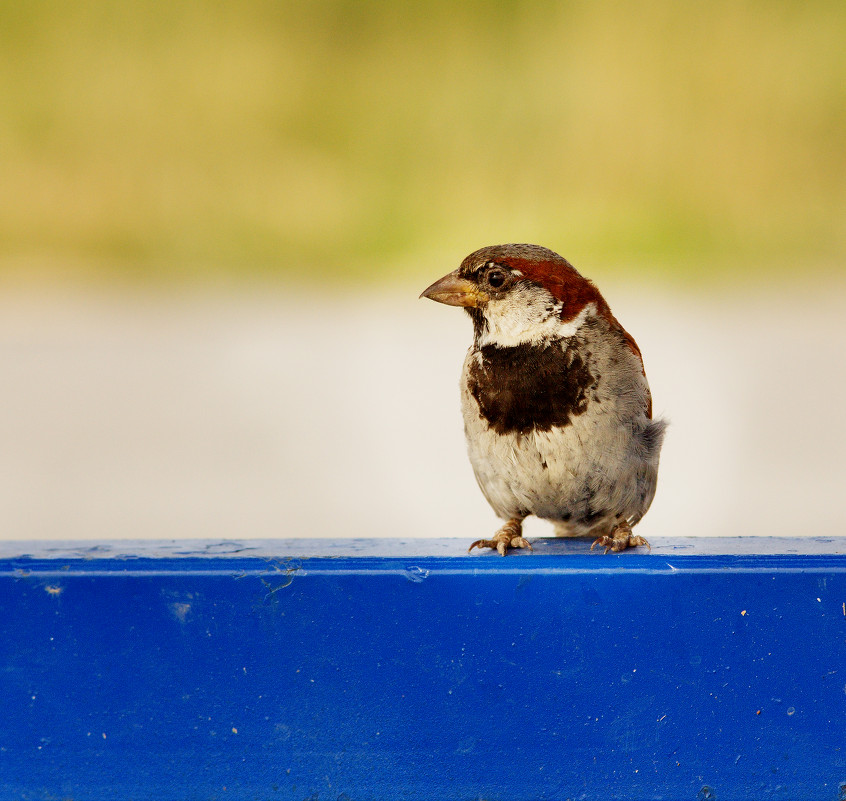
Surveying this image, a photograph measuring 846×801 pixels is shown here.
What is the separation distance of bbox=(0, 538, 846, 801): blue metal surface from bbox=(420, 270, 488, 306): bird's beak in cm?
63

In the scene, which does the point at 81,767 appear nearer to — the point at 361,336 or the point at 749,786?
the point at 749,786

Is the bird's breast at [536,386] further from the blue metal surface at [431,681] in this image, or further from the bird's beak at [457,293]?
the blue metal surface at [431,681]

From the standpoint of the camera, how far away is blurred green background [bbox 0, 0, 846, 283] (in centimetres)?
806

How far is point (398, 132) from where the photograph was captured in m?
8.45

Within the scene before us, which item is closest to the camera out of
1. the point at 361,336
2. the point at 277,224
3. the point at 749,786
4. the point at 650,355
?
the point at 749,786

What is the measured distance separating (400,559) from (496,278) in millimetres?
648

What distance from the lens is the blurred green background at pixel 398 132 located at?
8.06 metres

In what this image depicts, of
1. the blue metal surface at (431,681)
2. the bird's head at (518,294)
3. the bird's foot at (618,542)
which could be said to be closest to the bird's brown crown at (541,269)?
the bird's head at (518,294)

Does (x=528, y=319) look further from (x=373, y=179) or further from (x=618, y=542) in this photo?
(x=373, y=179)

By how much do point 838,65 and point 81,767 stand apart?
8.57 meters

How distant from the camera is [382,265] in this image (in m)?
7.82

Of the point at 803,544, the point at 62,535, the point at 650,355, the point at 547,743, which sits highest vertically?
the point at 650,355

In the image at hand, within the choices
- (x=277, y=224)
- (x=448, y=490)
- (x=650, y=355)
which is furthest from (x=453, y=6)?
(x=448, y=490)

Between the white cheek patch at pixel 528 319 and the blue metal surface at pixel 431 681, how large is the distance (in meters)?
0.58
